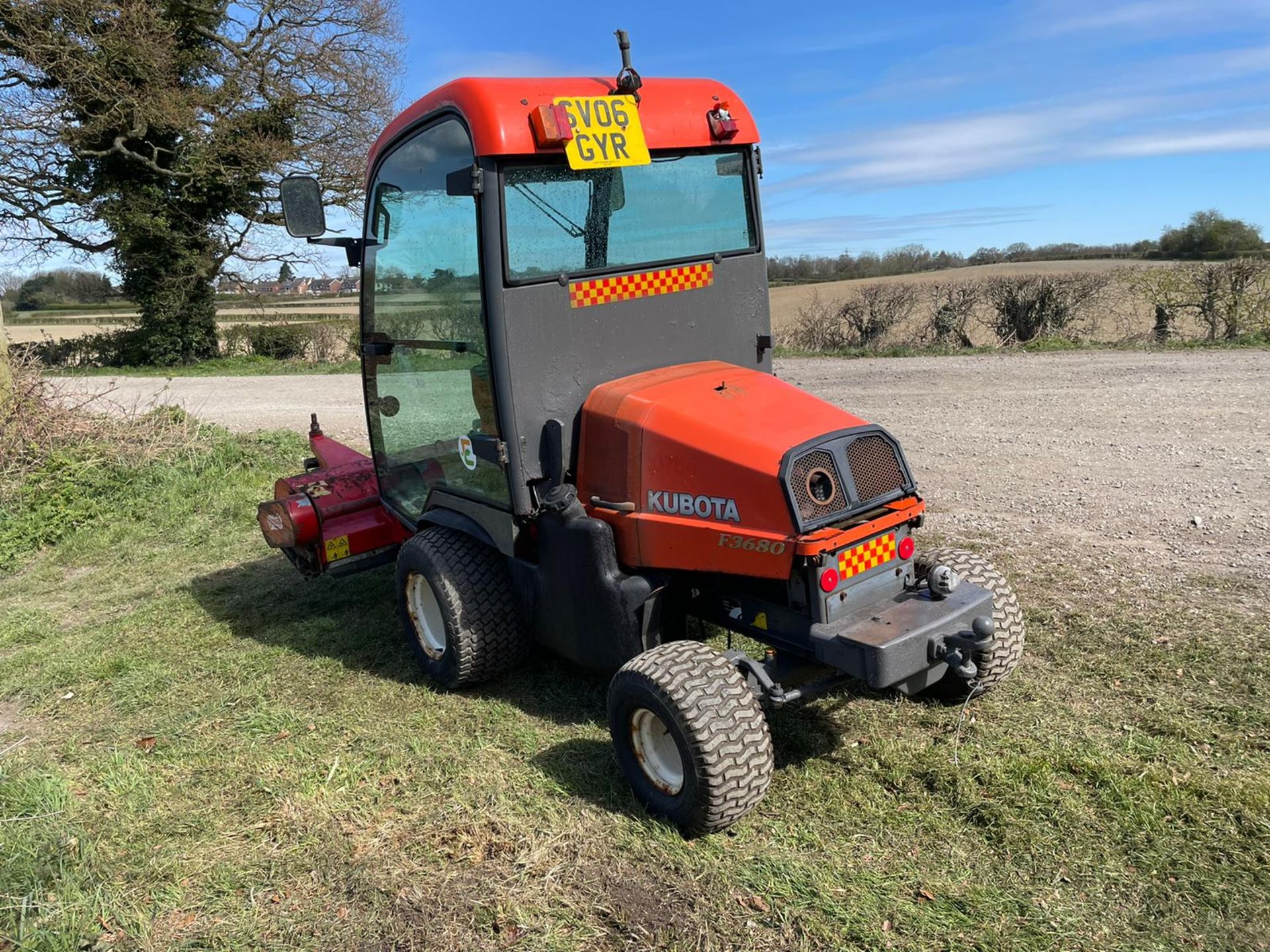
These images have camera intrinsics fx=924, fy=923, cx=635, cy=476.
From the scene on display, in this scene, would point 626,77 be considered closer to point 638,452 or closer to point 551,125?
point 551,125

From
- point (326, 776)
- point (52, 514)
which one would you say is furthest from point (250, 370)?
point (326, 776)

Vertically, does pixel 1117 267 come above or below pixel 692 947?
above

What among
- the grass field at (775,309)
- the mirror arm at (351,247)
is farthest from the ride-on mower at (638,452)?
the grass field at (775,309)

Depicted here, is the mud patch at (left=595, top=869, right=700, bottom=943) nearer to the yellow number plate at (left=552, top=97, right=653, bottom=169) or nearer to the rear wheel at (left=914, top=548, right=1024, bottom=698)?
the rear wheel at (left=914, top=548, right=1024, bottom=698)

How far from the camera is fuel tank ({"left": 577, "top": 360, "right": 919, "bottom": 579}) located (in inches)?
125

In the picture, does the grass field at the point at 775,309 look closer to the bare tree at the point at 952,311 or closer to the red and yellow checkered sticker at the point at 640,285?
the bare tree at the point at 952,311

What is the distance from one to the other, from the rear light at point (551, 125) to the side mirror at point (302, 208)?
1.41 metres

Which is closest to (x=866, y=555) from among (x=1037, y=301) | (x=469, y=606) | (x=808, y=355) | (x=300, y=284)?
Result: (x=469, y=606)

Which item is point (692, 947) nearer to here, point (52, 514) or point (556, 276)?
point (556, 276)

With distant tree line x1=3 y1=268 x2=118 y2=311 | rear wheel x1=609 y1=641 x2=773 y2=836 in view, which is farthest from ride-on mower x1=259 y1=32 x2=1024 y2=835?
distant tree line x1=3 y1=268 x2=118 y2=311

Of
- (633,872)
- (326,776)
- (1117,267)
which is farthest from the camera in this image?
(1117,267)

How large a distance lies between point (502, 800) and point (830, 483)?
1.64 meters

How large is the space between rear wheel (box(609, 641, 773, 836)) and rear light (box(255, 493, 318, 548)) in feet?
8.62

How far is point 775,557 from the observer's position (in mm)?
3137
